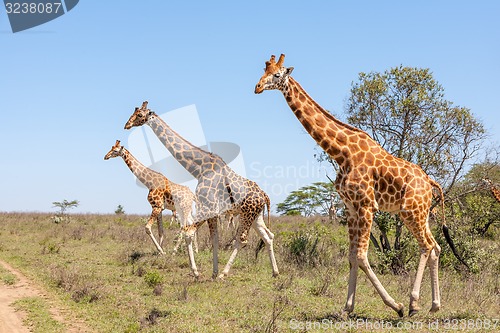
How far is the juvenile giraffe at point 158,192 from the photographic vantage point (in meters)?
14.8

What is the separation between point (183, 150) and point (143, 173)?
4.43 meters

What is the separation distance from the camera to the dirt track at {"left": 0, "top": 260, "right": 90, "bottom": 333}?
26.5 feet

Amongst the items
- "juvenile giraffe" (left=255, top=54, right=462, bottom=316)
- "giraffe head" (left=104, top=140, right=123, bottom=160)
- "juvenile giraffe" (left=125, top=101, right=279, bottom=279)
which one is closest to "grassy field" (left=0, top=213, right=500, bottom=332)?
"juvenile giraffe" (left=255, top=54, right=462, bottom=316)

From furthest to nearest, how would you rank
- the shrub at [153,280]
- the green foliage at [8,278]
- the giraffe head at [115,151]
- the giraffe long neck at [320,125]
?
the giraffe head at [115,151] → the green foliage at [8,278] → the shrub at [153,280] → the giraffe long neck at [320,125]

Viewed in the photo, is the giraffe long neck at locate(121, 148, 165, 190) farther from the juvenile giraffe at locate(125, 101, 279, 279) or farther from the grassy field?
the juvenile giraffe at locate(125, 101, 279, 279)

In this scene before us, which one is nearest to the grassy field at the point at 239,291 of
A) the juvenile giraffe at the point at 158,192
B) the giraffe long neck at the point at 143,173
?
the juvenile giraffe at the point at 158,192

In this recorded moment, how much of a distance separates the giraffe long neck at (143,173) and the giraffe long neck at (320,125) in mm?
8098

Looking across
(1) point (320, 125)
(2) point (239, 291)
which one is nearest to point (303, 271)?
(2) point (239, 291)

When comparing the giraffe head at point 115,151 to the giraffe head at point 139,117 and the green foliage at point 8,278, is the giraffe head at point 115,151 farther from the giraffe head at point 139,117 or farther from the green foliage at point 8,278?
the green foliage at point 8,278

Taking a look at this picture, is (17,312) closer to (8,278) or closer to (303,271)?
(8,278)

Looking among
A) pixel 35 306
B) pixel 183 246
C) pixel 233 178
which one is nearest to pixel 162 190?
pixel 183 246

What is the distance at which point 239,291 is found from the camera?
9945mm

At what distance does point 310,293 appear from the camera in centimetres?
980

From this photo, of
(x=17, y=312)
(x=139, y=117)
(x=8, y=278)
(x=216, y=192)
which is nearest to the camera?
(x=17, y=312)
